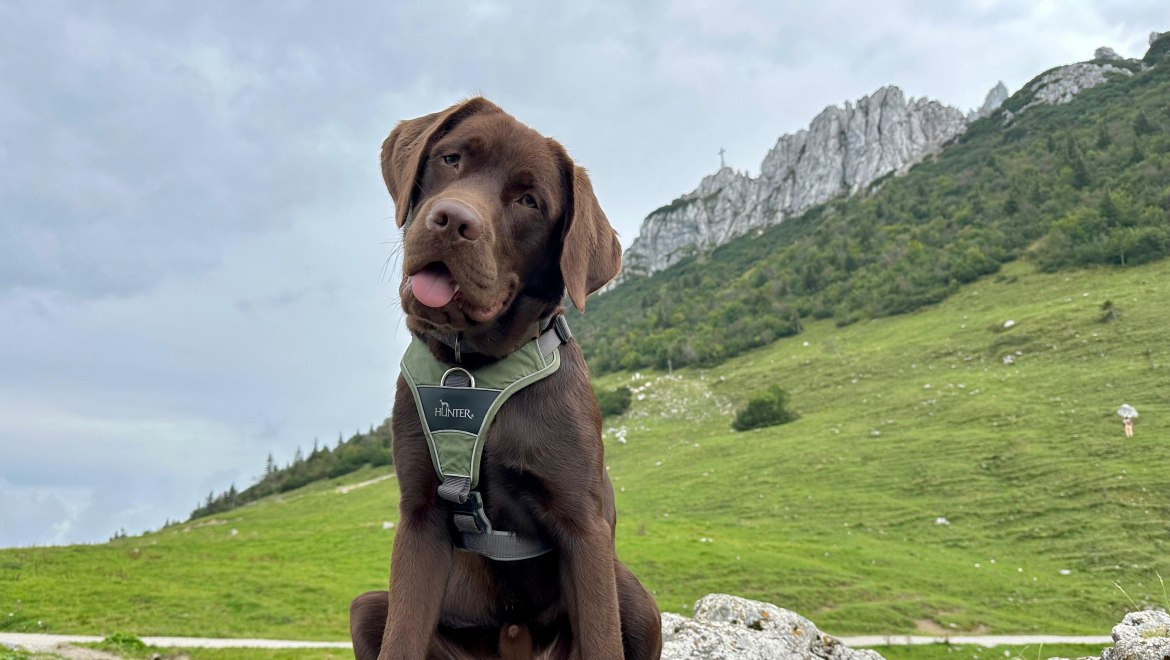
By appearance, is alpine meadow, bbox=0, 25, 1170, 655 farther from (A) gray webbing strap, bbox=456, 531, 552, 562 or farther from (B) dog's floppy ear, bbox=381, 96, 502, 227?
(B) dog's floppy ear, bbox=381, 96, 502, 227

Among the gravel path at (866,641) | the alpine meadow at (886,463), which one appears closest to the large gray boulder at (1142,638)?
the alpine meadow at (886,463)

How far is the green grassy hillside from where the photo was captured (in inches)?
736

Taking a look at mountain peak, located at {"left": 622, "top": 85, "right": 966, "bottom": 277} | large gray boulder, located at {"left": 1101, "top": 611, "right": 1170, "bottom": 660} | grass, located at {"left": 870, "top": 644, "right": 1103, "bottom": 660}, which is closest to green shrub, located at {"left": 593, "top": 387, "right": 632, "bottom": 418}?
grass, located at {"left": 870, "top": 644, "right": 1103, "bottom": 660}

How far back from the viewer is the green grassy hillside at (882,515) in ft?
61.3

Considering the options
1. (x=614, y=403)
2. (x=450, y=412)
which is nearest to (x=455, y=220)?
(x=450, y=412)

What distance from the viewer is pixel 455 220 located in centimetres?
242

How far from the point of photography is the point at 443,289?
2545 millimetres

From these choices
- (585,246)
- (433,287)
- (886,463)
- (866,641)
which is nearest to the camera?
(433,287)

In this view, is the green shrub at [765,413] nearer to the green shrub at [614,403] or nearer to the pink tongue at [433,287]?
the green shrub at [614,403]

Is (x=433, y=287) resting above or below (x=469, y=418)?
above

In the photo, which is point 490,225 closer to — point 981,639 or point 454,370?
point 454,370

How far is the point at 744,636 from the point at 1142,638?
9.53 ft

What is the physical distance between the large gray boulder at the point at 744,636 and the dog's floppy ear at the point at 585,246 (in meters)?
3.64

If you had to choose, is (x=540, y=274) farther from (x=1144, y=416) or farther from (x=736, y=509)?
(x=1144, y=416)
